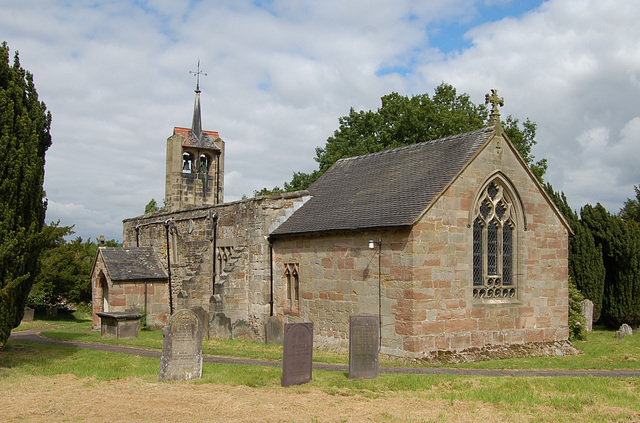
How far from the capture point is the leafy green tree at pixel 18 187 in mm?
12836

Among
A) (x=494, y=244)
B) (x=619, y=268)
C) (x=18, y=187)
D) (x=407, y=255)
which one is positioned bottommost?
(x=619, y=268)

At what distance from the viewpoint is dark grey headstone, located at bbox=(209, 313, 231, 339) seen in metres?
21.4

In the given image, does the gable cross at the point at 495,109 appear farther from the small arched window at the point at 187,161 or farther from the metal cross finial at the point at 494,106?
the small arched window at the point at 187,161

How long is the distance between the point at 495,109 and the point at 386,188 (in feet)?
13.2

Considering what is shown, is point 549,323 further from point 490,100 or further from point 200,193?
point 200,193

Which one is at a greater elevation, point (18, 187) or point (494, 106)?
point (494, 106)

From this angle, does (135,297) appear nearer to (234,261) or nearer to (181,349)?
(234,261)

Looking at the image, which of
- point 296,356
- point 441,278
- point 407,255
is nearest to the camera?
point 296,356

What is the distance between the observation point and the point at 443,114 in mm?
35844

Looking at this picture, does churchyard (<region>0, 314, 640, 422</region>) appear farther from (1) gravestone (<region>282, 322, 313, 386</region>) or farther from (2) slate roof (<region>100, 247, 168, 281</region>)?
(2) slate roof (<region>100, 247, 168, 281</region>)

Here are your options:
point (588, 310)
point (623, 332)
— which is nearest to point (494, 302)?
point (623, 332)

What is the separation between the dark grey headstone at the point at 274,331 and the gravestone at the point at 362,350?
791 centimetres

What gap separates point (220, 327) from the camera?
70.2 feet

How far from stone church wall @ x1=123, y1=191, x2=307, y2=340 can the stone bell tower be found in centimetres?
558
